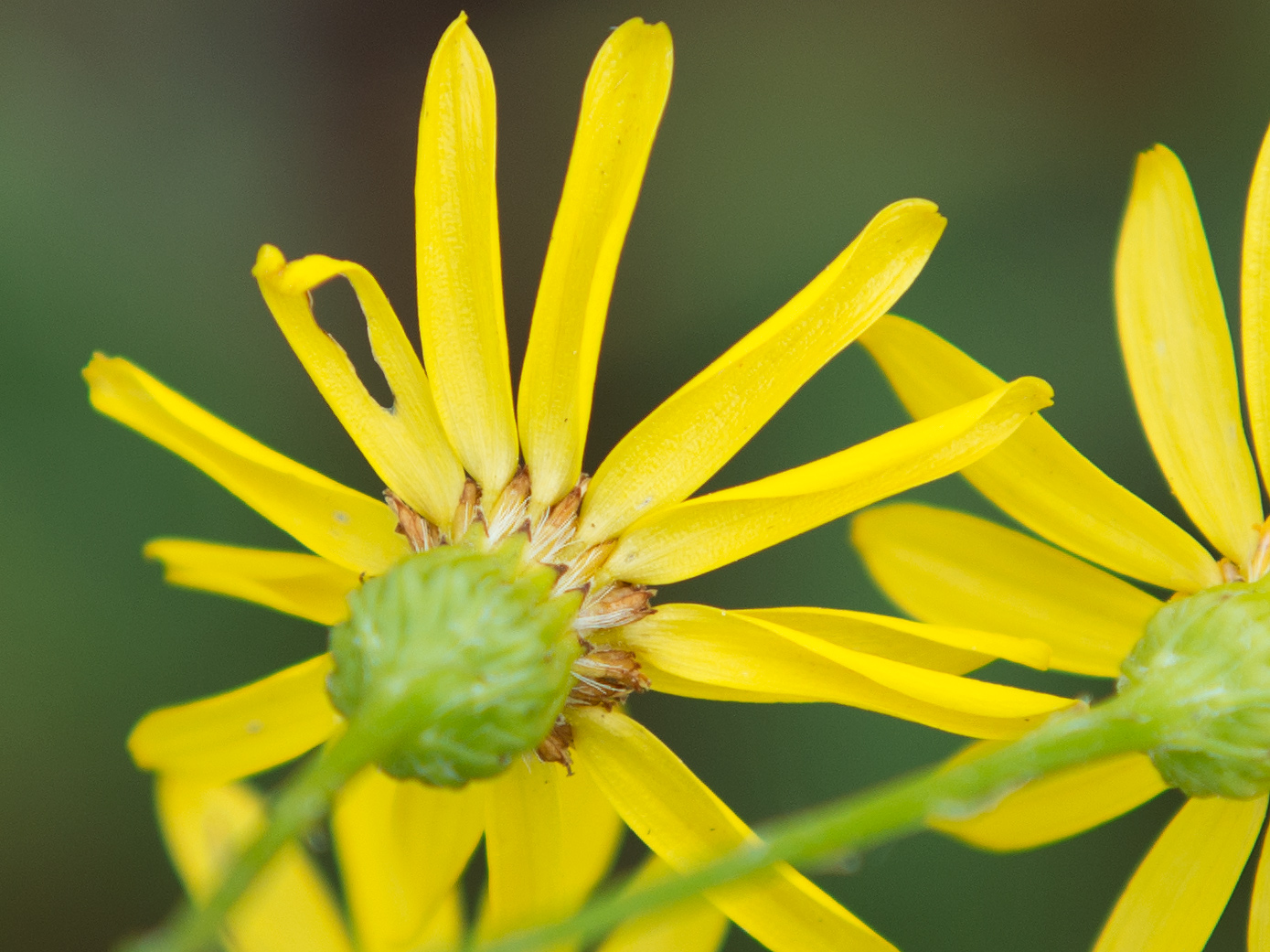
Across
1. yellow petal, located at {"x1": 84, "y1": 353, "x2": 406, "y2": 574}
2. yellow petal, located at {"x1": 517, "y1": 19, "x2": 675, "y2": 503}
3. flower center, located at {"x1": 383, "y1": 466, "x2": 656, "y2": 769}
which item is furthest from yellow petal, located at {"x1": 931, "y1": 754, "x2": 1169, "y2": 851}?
yellow petal, located at {"x1": 84, "y1": 353, "x2": 406, "y2": 574}

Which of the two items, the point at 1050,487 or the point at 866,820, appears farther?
the point at 1050,487

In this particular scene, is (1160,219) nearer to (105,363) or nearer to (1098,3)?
(105,363)

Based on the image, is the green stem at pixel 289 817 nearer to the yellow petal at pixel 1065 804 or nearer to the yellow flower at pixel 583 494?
the yellow flower at pixel 583 494

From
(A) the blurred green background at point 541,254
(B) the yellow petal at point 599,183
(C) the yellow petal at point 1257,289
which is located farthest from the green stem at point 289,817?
(A) the blurred green background at point 541,254

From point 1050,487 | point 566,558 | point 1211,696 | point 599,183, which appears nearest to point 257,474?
point 566,558

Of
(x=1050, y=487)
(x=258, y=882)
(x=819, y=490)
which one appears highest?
(x=1050, y=487)

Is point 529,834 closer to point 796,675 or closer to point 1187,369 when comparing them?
point 796,675
